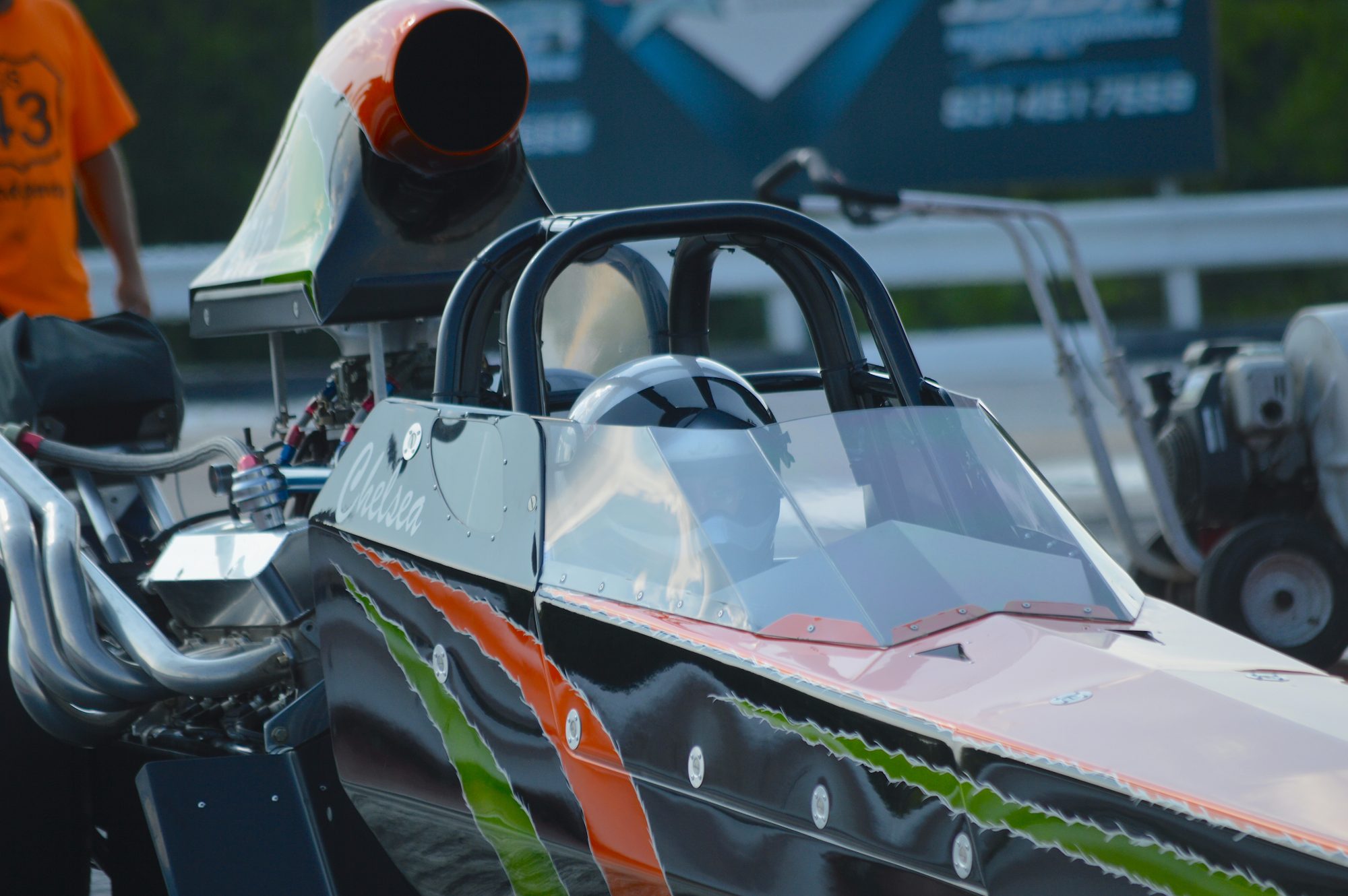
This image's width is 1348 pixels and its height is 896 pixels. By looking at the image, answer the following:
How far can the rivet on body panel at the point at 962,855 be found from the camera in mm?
1538

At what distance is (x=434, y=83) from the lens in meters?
3.26

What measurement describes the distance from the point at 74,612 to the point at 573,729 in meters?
1.14

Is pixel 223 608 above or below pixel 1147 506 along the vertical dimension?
above

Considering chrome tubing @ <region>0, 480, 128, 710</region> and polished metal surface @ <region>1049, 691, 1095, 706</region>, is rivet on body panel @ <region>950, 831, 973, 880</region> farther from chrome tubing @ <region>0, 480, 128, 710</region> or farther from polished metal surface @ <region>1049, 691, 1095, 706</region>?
chrome tubing @ <region>0, 480, 128, 710</region>

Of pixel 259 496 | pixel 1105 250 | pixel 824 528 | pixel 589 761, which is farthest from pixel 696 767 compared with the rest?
pixel 1105 250

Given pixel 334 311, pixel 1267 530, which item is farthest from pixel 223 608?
pixel 1267 530

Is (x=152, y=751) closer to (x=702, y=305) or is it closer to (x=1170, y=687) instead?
(x=702, y=305)

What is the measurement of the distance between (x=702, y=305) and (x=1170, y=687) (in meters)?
1.25

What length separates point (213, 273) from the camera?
3574 millimetres

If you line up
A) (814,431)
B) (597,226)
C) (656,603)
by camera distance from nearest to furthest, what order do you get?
(656,603), (814,431), (597,226)

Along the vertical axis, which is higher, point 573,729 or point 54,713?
point 573,729

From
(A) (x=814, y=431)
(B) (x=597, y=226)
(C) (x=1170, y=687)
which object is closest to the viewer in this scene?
(C) (x=1170, y=687)

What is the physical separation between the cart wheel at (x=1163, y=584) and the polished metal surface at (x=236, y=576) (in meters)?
3.20

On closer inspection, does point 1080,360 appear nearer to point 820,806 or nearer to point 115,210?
point 115,210
